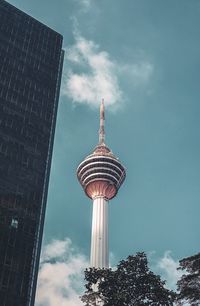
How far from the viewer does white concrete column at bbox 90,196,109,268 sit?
134m

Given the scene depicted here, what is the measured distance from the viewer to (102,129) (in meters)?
172

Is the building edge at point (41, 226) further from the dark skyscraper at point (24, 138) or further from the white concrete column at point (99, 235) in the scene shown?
the white concrete column at point (99, 235)

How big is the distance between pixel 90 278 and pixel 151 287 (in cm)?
671

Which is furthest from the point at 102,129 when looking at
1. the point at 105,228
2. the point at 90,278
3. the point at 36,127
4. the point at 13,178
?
the point at 90,278

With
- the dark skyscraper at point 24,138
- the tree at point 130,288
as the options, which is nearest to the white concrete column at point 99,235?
the dark skyscraper at point 24,138

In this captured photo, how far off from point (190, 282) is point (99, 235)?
300 feet

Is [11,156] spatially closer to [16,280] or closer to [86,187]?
[16,280]

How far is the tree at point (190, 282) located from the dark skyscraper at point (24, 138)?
32.2 meters

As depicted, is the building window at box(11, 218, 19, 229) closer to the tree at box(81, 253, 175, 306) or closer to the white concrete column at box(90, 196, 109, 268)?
the tree at box(81, 253, 175, 306)

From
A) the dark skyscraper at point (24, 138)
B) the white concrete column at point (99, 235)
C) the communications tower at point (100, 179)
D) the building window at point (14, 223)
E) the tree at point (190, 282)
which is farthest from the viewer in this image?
the communications tower at point (100, 179)

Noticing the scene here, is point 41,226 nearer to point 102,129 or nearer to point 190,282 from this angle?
point 190,282

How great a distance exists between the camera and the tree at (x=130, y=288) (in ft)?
164

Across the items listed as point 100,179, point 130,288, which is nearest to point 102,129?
point 100,179

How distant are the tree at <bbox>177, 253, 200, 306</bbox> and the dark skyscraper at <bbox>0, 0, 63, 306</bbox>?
32174 millimetres
